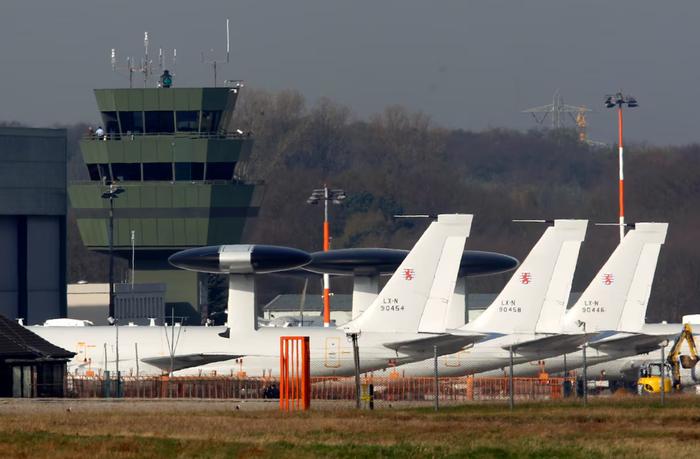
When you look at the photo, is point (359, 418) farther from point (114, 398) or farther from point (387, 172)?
point (387, 172)

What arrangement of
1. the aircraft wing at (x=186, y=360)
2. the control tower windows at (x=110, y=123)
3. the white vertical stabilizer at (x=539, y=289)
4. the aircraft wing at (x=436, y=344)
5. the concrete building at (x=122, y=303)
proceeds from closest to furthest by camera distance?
the aircraft wing at (x=436, y=344) < the aircraft wing at (x=186, y=360) < the white vertical stabilizer at (x=539, y=289) < the concrete building at (x=122, y=303) < the control tower windows at (x=110, y=123)

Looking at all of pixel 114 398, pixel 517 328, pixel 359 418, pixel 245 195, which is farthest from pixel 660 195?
pixel 359 418

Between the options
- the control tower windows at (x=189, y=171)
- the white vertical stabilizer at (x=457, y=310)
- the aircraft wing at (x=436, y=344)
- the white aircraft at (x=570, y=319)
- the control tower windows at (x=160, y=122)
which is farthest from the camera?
the control tower windows at (x=160, y=122)

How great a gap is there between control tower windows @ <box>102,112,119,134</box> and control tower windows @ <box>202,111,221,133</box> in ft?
21.5

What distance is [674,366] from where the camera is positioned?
76062 mm

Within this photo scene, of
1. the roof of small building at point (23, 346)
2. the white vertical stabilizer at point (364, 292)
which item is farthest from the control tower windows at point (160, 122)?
the roof of small building at point (23, 346)

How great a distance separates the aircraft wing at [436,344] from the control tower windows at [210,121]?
179ft

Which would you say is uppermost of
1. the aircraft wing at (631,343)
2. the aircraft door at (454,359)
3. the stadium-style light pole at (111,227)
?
the stadium-style light pole at (111,227)

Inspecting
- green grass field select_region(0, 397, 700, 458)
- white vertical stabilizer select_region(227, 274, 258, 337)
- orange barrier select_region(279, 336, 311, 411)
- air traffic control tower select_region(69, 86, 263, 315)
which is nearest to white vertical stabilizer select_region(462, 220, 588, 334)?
white vertical stabilizer select_region(227, 274, 258, 337)

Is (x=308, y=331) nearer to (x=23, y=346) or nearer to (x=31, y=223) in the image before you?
(x=23, y=346)

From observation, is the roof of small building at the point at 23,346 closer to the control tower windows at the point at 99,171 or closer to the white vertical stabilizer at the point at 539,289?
the white vertical stabilizer at the point at 539,289

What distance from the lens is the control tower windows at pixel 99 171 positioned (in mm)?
123938

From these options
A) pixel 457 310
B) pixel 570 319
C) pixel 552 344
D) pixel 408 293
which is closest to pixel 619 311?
pixel 570 319

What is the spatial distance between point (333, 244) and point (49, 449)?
120217 mm
